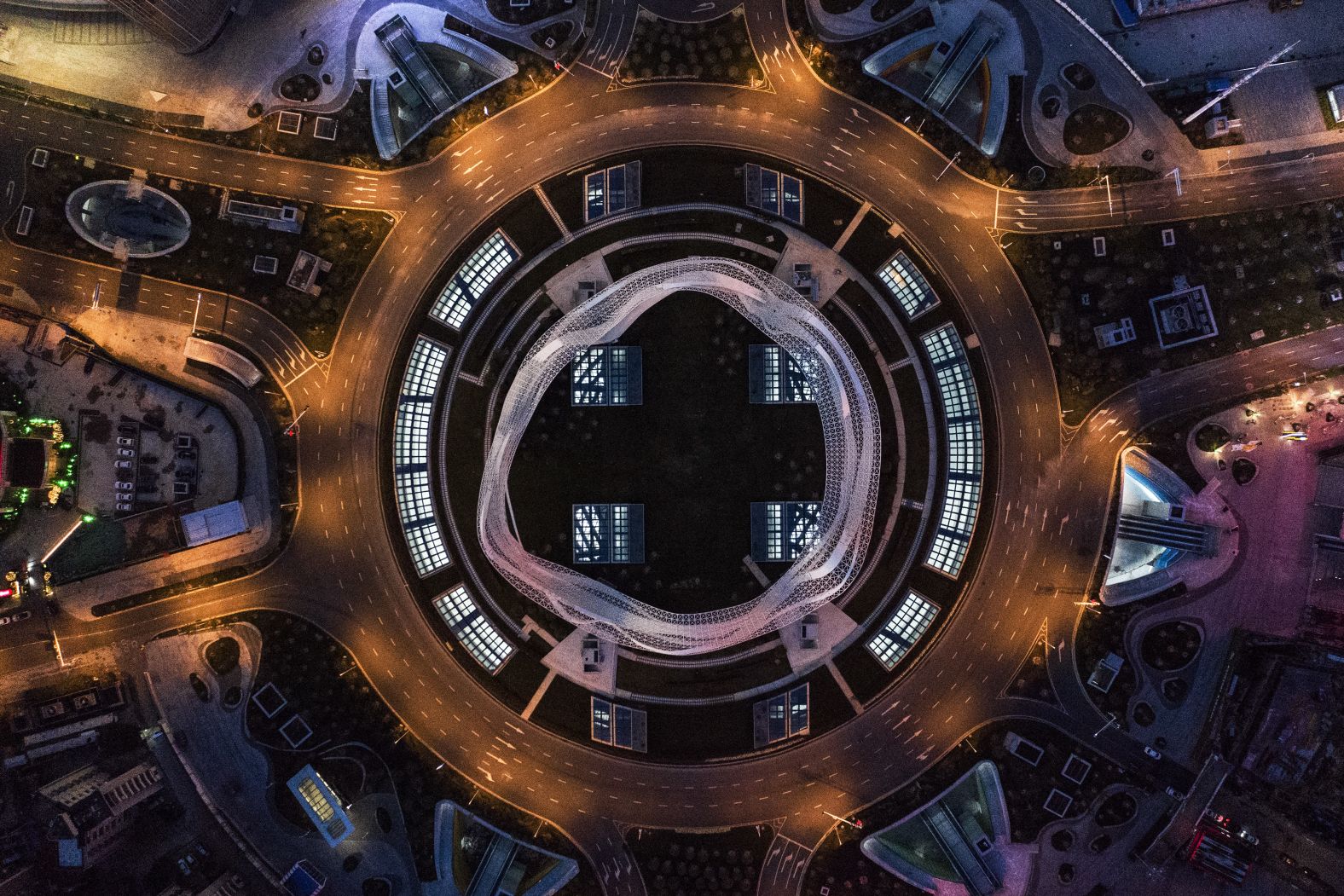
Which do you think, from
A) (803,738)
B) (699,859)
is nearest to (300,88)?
(803,738)

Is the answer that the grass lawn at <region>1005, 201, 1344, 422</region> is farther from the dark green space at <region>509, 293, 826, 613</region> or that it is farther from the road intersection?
the dark green space at <region>509, 293, 826, 613</region>

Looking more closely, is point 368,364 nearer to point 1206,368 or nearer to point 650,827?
point 650,827

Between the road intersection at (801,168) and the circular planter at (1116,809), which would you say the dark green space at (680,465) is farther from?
the circular planter at (1116,809)

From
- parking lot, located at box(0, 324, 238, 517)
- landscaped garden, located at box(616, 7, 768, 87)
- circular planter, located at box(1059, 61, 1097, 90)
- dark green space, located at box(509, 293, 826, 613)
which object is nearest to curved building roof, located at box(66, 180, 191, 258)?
parking lot, located at box(0, 324, 238, 517)

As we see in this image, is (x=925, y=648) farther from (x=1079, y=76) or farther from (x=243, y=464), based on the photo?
(x=243, y=464)

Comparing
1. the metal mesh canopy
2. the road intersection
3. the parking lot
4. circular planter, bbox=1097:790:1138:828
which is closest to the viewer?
the metal mesh canopy

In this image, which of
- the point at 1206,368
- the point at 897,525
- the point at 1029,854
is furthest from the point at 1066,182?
the point at 1029,854

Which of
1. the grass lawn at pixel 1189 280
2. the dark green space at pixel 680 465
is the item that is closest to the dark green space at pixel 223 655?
the dark green space at pixel 680 465
